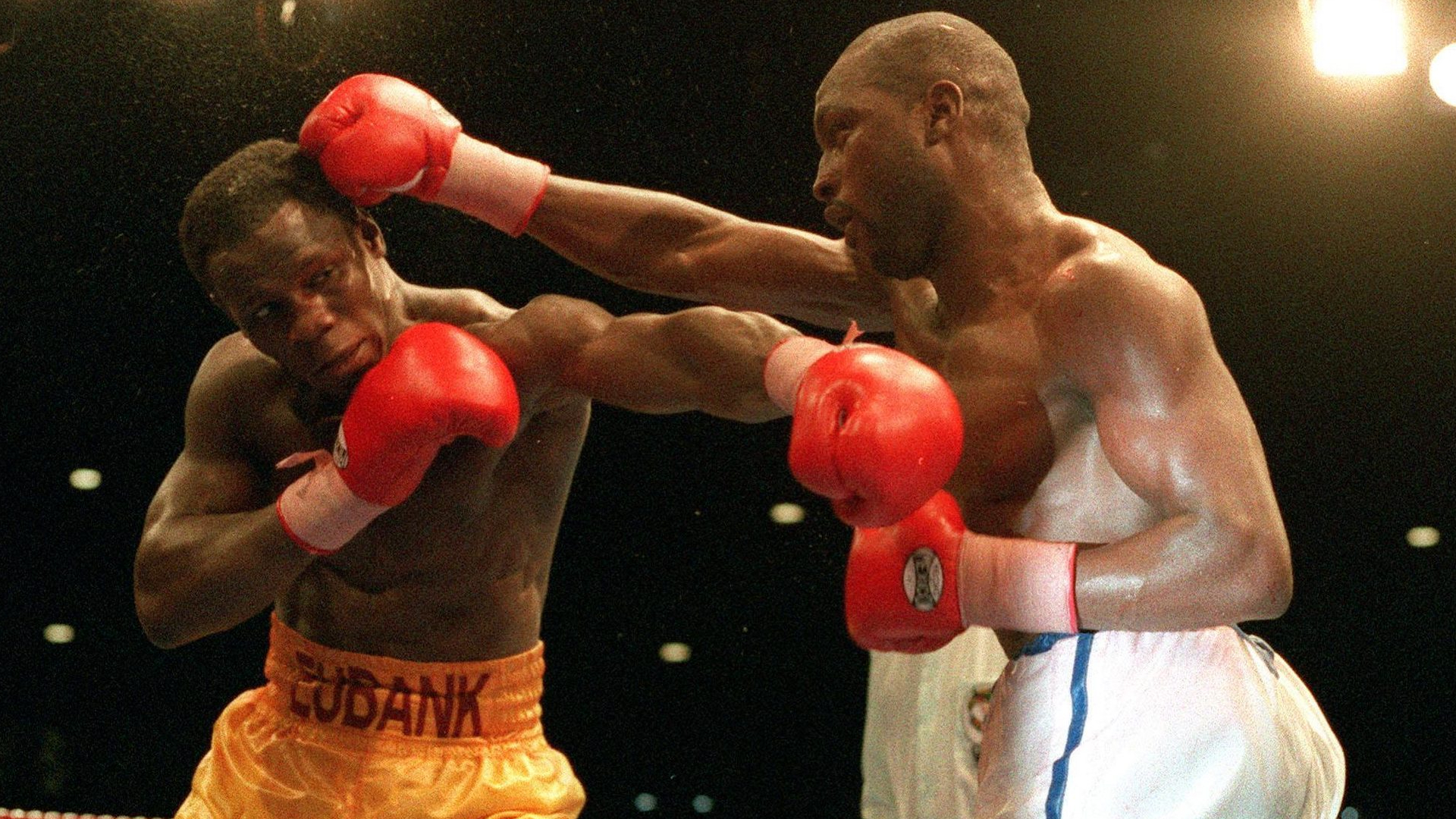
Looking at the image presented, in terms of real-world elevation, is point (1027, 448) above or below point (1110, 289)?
below

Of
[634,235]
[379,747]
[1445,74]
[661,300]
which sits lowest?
[379,747]

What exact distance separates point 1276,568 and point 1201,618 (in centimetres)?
10

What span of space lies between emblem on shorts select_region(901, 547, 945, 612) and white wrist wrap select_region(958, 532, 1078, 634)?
0.03 metres

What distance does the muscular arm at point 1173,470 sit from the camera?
180 cm

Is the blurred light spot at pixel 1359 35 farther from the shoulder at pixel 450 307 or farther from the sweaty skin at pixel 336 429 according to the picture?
the shoulder at pixel 450 307

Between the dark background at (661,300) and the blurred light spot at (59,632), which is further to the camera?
the blurred light spot at (59,632)

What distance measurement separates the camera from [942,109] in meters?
2.14

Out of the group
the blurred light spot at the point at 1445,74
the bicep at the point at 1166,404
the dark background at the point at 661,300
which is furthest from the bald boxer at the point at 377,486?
the blurred light spot at the point at 1445,74

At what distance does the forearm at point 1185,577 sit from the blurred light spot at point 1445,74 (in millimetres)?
2026

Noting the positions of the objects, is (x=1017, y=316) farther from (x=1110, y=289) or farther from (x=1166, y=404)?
(x=1166, y=404)

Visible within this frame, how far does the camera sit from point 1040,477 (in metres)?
1.99

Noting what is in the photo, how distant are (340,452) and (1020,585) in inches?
36.1

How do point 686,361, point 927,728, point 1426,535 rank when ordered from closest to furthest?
point 686,361, point 927,728, point 1426,535

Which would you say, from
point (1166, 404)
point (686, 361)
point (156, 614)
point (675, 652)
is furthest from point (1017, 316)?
point (675, 652)
